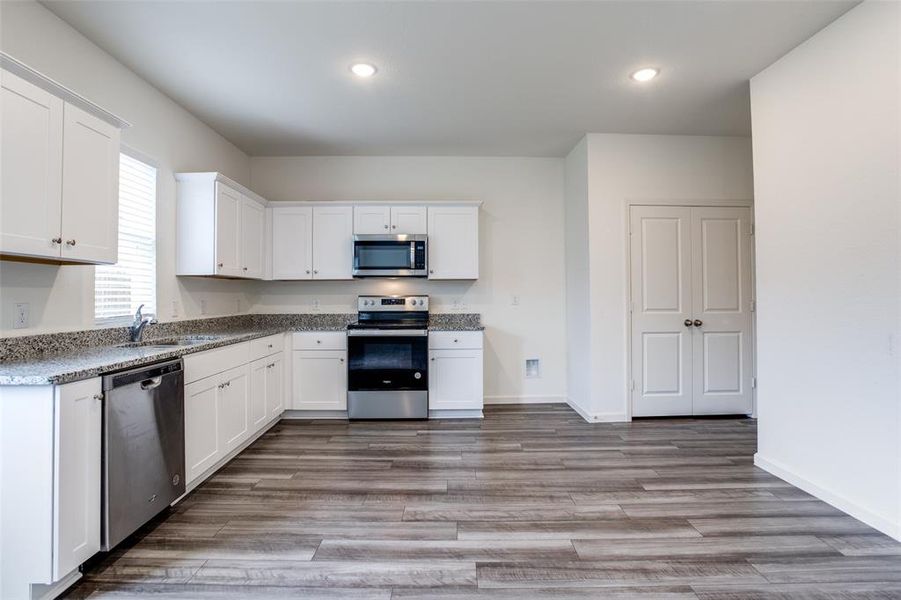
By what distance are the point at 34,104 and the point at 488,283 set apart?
3610 mm

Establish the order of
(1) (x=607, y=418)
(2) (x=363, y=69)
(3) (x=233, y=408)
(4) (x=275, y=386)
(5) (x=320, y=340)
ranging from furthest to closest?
(5) (x=320, y=340), (1) (x=607, y=418), (4) (x=275, y=386), (3) (x=233, y=408), (2) (x=363, y=69)

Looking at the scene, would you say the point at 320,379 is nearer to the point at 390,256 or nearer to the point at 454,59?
the point at 390,256

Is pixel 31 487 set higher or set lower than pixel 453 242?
lower

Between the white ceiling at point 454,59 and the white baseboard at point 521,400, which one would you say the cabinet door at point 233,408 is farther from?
the white baseboard at point 521,400

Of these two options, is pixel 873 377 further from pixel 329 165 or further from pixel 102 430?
pixel 329 165

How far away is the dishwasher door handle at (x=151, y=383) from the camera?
1.95 meters

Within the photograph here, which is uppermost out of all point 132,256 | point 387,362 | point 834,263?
point 132,256

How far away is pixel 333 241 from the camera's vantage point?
13.7 ft

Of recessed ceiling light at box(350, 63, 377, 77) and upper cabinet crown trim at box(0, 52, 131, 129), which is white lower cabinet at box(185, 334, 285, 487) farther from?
recessed ceiling light at box(350, 63, 377, 77)

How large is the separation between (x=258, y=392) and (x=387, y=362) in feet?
3.75

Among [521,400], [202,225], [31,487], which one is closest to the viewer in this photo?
[31,487]

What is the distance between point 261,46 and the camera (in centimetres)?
246

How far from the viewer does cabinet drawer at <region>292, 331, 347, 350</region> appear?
393cm

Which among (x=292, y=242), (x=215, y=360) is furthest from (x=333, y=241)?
(x=215, y=360)
